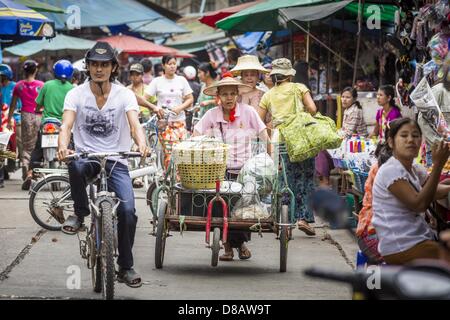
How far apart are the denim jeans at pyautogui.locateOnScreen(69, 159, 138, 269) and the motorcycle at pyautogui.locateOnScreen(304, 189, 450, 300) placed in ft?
13.8

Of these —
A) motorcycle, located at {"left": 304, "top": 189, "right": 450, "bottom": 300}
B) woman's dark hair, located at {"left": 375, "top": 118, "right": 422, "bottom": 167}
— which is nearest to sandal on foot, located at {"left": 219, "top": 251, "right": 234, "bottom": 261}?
woman's dark hair, located at {"left": 375, "top": 118, "right": 422, "bottom": 167}

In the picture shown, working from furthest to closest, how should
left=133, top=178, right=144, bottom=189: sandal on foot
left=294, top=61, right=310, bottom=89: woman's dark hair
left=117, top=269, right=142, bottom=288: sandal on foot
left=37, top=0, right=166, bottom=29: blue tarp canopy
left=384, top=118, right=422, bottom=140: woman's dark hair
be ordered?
left=37, top=0, right=166, bottom=29: blue tarp canopy → left=133, top=178, right=144, bottom=189: sandal on foot → left=294, top=61, right=310, bottom=89: woman's dark hair → left=117, top=269, right=142, bottom=288: sandal on foot → left=384, top=118, right=422, bottom=140: woman's dark hair

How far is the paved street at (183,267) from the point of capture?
774cm

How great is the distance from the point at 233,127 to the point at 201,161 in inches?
35.8

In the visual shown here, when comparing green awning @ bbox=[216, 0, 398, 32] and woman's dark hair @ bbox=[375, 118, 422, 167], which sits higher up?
green awning @ bbox=[216, 0, 398, 32]

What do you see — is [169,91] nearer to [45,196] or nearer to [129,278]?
[45,196]

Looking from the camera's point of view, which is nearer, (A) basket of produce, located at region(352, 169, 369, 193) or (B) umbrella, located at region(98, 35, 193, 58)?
(A) basket of produce, located at region(352, 169, 369, 193)

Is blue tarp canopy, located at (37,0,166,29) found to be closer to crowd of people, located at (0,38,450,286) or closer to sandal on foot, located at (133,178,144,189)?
sandal on foot, located at (133,178,144,189)

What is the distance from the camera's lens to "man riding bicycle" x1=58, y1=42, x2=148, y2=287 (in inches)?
287

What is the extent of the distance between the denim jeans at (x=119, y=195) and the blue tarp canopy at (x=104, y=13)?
1888 cm

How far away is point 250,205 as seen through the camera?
337 inches

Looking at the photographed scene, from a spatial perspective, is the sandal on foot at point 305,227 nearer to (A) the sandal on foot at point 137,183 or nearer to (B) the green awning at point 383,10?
(B) the green awning at point 383,10
